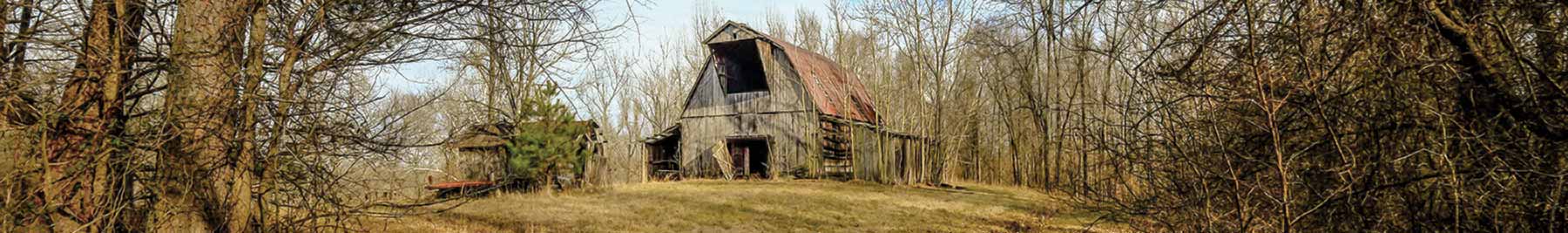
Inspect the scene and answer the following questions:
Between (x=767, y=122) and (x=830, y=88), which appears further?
(x=830, y=88)

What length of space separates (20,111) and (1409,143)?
6.61 m

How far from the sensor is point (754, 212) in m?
11.6

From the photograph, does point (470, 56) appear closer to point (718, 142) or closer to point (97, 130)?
point (97, 130)

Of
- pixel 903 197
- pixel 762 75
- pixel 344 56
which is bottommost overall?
Answer: pixel 903 197

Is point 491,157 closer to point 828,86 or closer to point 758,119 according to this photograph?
point 758,119

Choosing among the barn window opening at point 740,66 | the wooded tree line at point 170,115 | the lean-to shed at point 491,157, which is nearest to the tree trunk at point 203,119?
the wooded tree line at point 170,115

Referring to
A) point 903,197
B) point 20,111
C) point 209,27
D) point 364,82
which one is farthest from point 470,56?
point 903,197

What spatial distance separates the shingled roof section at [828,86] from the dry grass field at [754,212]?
5.15 m

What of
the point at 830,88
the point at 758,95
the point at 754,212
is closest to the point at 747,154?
the point at 758,95

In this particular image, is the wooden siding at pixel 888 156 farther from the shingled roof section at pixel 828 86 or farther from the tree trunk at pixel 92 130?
the tree trunk at pixel 92 130

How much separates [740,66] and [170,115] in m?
19.7

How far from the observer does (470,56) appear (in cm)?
571

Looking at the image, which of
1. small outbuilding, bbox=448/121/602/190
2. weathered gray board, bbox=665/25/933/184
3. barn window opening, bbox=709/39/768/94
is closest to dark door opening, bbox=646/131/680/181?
weathered gray board, bbox=665/25/933/184

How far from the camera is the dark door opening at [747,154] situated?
21856 mm
